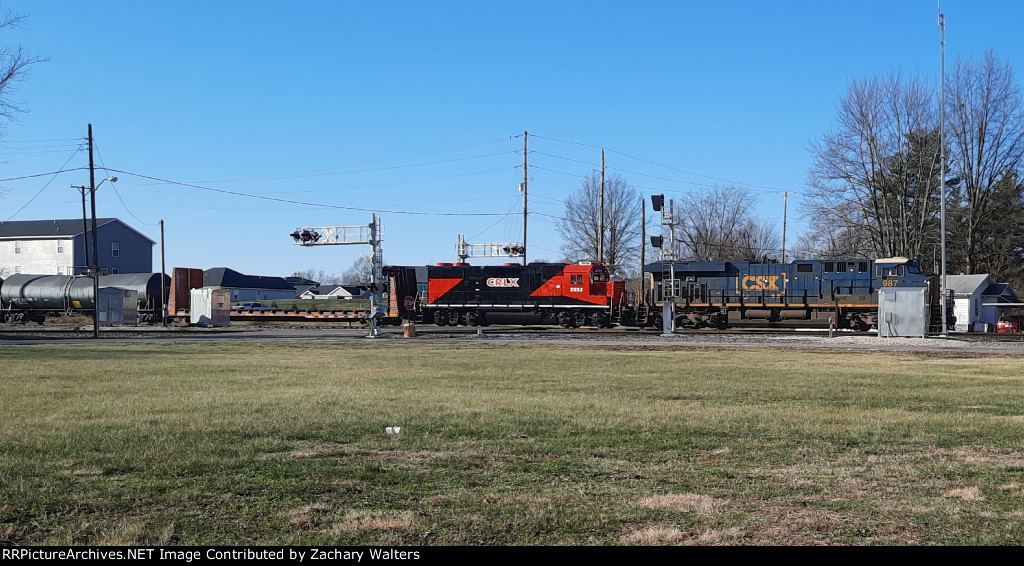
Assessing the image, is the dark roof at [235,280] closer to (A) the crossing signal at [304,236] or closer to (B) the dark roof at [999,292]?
(A) the crossing signal at [304,236]

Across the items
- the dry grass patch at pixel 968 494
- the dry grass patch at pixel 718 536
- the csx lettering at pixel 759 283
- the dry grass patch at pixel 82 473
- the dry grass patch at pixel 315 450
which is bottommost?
the dry grass patch at pixel 968 494

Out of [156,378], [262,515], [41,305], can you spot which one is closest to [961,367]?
[156,378]

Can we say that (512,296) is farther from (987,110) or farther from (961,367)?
(987,110)

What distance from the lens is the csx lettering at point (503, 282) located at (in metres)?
47.5

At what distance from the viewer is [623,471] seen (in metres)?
7.76

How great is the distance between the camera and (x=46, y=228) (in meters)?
85.4

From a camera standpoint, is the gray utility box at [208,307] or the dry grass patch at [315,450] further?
the gray utility box at [208,307]

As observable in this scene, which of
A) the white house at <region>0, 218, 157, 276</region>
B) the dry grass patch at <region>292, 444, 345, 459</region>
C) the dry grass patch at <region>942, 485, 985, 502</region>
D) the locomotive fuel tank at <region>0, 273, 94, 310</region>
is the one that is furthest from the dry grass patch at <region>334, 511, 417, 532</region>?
the white house at <region>0, 218, 157, 276</region>

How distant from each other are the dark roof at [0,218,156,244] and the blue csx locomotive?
62.2 m

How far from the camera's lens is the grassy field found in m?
5.74

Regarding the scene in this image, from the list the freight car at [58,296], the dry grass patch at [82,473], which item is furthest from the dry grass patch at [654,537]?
the freight car at [58,296]

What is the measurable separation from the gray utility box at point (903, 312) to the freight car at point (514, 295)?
14.7m

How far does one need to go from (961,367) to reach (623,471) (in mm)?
17237

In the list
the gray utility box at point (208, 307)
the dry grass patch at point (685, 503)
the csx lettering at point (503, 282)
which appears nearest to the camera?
the dry grass patch at point (685, 503)
